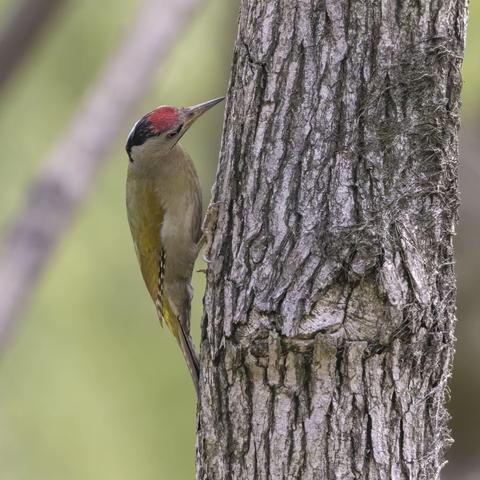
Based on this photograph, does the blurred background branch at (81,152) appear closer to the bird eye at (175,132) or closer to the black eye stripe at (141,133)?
the black eye stripe at (141,133)

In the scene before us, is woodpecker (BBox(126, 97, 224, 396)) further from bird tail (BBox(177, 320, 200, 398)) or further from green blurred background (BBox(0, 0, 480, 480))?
green blurred background (BBox(0, 0, 480, 480))

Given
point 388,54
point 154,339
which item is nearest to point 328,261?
point 388,54

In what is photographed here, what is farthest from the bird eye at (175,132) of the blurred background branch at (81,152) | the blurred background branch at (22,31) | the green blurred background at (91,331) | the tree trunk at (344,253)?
the green blurred background at (91,331)

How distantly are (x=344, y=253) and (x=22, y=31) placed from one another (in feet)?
6.53

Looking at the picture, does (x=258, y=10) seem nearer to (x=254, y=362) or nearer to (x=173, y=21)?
(x=254, y=362)

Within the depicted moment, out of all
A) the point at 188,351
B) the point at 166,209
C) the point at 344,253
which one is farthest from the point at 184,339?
the point at 344,253

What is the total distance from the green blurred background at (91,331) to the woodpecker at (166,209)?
3.67 m

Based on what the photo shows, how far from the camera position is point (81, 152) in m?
4.24

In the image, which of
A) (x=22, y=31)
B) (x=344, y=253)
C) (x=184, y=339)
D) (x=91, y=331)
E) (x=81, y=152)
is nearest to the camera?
(x=344, y=253)

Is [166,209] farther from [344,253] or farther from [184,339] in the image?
[344,253]

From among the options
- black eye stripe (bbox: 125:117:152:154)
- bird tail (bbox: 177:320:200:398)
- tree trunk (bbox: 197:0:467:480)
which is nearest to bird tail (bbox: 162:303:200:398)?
bird tail (bbox: 177:320:200:398)

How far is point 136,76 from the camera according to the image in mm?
4551

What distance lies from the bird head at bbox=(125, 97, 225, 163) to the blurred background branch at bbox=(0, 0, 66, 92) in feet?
2.03

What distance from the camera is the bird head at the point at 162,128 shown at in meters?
4.29
